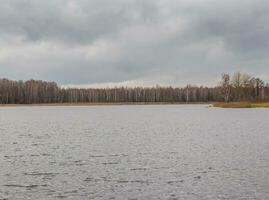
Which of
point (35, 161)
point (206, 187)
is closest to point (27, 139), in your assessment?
point (35, 161)

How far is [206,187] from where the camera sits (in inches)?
880

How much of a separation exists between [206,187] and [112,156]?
13.0 meters

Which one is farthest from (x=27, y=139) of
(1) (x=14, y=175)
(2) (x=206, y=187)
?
(2) (x=206, y=187)

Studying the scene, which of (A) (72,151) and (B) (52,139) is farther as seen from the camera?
A: (B) (52,139)

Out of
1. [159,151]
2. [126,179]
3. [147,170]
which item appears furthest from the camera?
[159,151]

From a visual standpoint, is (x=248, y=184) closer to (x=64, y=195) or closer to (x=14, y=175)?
(x=64, y=195)

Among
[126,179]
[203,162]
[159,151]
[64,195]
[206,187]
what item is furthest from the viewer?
[159,151]

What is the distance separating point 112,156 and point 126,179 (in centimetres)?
960

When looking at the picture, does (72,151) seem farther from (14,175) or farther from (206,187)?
(206,187)

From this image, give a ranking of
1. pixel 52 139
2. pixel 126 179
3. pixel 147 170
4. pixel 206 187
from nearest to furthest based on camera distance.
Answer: pixel 206 187 < pixel 126 179 < pixel 147 170 < pixel 52 139

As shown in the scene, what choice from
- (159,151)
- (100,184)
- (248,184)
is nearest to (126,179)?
(100,184)

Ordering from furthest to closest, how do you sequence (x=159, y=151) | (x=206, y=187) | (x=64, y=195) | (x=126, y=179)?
(x=159, y=151) < (x=126, y=179) < (x=206, y=187) < (x=64, y=195)

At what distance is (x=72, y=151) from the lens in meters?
37.3

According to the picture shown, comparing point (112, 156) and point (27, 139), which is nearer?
point (112, 156)
